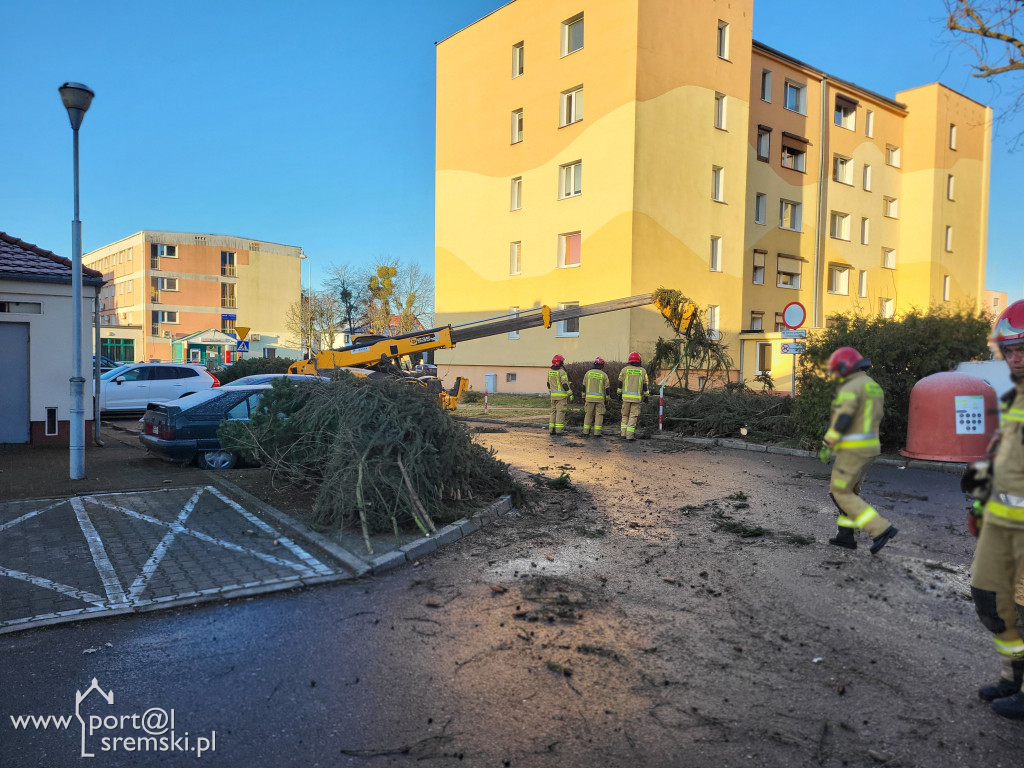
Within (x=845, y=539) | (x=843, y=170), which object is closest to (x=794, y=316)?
(x=845, y=539)

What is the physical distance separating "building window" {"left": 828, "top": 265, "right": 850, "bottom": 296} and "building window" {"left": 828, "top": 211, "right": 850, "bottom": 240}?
5.16 feet

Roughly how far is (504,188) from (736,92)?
1023 cm

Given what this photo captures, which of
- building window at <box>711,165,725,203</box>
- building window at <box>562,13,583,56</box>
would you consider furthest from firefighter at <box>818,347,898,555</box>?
building window at <box>562,13,583,56</box>

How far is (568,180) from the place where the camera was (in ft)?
88.4

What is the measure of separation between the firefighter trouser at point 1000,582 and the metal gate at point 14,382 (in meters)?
14.1

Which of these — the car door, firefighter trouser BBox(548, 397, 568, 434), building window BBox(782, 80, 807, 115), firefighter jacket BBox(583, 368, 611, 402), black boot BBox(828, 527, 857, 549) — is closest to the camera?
black boot BBox(828, 527, 857, 549)

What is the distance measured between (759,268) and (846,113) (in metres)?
11.0

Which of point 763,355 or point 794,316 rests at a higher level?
point 794,316

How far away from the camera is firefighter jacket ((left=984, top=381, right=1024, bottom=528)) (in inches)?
135

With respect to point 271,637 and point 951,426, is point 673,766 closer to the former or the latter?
point 271,637

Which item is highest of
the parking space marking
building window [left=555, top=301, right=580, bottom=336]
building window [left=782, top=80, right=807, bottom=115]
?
building window [left=782, top=80, right=807, bottom=115]

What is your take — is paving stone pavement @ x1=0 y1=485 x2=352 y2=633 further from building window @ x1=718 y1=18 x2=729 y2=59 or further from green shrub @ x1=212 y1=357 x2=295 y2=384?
building window @ x1=718 y1=18 x2=729 y2=59

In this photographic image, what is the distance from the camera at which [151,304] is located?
191 feet

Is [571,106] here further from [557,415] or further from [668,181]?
[557,415]
